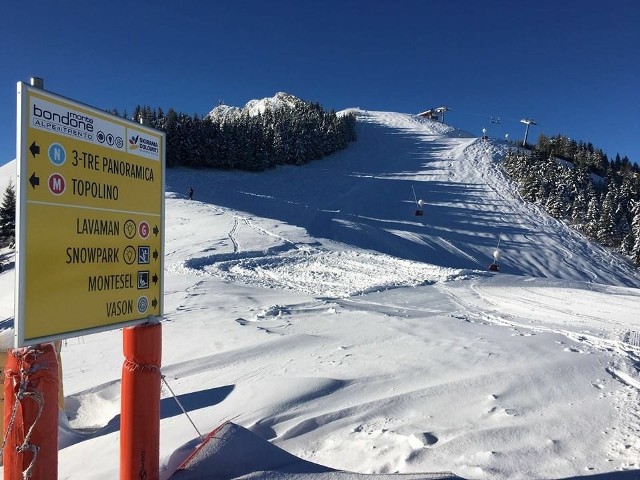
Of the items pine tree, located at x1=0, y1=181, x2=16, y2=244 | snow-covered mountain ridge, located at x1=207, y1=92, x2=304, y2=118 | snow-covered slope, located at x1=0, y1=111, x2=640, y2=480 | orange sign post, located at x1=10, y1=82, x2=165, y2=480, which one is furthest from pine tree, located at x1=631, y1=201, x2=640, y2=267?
snow-covered mountain ridge, located at x1=207, y1=92, x2=304, y2=118

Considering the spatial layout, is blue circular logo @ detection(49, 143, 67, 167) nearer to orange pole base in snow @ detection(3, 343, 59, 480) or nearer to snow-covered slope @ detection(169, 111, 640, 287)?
orange pole base in snow @ detection(3, 343, 59, 480)

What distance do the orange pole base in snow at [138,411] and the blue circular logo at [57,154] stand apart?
1.11 m

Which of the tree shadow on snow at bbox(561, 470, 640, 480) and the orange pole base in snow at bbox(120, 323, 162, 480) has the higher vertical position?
the orange pole base in snow at bbox(120, 323, 162, 480)

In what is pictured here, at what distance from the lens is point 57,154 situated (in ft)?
8.35

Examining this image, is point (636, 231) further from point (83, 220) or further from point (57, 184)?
point (57, 184)

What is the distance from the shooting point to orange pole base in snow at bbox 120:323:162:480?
297 centimetres

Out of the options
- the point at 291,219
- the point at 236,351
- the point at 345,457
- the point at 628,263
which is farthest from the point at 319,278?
the point at 628,263

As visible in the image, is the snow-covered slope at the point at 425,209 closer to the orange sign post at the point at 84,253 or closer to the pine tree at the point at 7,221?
the pine tree at the point at 7,221

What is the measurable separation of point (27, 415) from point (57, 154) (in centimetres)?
141

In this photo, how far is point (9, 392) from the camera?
8.51ft

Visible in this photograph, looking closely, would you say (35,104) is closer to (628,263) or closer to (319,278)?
(319,278)

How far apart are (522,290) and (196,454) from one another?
10.1 metres

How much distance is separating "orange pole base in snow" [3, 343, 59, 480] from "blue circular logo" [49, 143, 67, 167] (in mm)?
1010

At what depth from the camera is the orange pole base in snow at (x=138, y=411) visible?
2.97 meters
